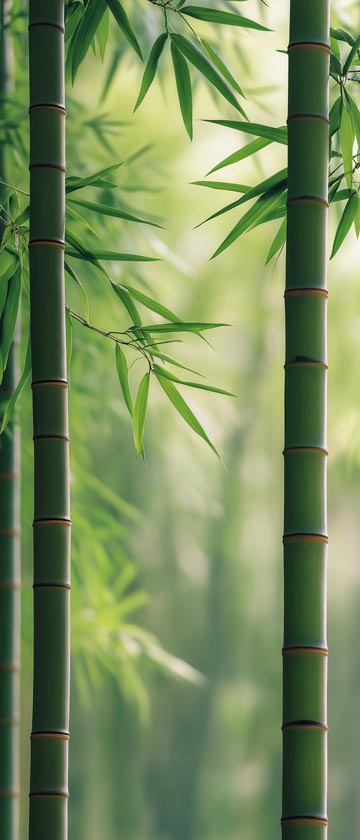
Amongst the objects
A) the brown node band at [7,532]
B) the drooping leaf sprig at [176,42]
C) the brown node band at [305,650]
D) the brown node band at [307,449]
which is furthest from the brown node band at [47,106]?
the brown node band at [7,532]

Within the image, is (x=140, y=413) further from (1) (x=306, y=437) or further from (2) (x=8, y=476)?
(2) (x=8, y=476)

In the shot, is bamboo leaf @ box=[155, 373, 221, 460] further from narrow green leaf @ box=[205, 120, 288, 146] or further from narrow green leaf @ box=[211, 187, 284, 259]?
narrow green leaf @ box=[205, 120, 288, 146]

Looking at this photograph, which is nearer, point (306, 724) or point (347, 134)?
point (306, 724)

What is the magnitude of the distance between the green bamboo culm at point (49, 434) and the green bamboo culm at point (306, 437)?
0.73 feet

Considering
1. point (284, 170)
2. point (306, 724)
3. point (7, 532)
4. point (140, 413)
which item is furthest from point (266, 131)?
point (7, 532)

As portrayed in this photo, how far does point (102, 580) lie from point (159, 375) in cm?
214

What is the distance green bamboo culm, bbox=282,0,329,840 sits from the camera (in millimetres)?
997

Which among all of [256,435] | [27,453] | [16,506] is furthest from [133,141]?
[16,506]

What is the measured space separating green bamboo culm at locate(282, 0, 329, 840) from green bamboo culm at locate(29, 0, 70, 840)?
22cm

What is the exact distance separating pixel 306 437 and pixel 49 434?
0.26 m

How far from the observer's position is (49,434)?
111cm

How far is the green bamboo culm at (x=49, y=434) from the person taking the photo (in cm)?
108

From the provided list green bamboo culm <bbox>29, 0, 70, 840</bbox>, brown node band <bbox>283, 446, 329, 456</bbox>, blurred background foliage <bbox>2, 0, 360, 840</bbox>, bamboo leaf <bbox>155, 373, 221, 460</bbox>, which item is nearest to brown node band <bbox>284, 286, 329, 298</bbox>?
brown node band <bbox>283, 446, 329, 456</bbox>

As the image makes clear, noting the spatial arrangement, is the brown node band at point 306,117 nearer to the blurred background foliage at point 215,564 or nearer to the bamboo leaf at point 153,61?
the bamboo leaf at point 153,61
